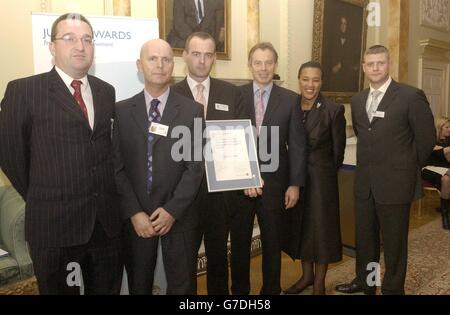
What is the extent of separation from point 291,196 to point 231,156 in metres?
0.58

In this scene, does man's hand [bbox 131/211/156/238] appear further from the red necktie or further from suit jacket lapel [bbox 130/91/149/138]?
the red necktie

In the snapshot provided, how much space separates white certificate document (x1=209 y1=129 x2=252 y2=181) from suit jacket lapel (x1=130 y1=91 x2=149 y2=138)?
45cm

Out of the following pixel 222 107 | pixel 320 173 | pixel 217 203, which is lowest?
pixel 217 203

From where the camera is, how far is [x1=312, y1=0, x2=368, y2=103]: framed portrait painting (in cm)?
585

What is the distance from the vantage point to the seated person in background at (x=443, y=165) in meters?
5.69

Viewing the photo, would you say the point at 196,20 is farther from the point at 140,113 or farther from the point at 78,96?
the point at 78,96

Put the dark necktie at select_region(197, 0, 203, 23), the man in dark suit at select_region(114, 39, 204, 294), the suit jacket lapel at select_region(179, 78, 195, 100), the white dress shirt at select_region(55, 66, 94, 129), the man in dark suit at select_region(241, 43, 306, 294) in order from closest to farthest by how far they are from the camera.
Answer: the white dress shirt at select_region(55, 66, 94, 129) < the man in dark suit at select_region(114, 39, 204, 294) < the suit jacket lapel at select_region(179, 78, 195, 100) < the man in dark suit at select_region(241, 43, 306, 294) < the dark necktie at select_region(197, 0, 203, 23)

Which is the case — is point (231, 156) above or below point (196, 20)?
below

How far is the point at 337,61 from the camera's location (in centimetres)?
629

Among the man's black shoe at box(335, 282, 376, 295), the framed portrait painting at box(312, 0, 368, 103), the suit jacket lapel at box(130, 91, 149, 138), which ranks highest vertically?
the framed portrait painting at box(312, 0, 368, 103)

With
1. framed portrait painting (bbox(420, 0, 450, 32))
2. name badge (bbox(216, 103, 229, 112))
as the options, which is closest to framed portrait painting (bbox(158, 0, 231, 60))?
name badge (bbox(216, 103, 229, 112))

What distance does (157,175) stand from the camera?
224cm

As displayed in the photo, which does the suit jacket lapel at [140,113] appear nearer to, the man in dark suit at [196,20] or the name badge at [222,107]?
the name badge at [222,107]

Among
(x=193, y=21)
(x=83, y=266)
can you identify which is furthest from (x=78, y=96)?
(x=193, y=21)
